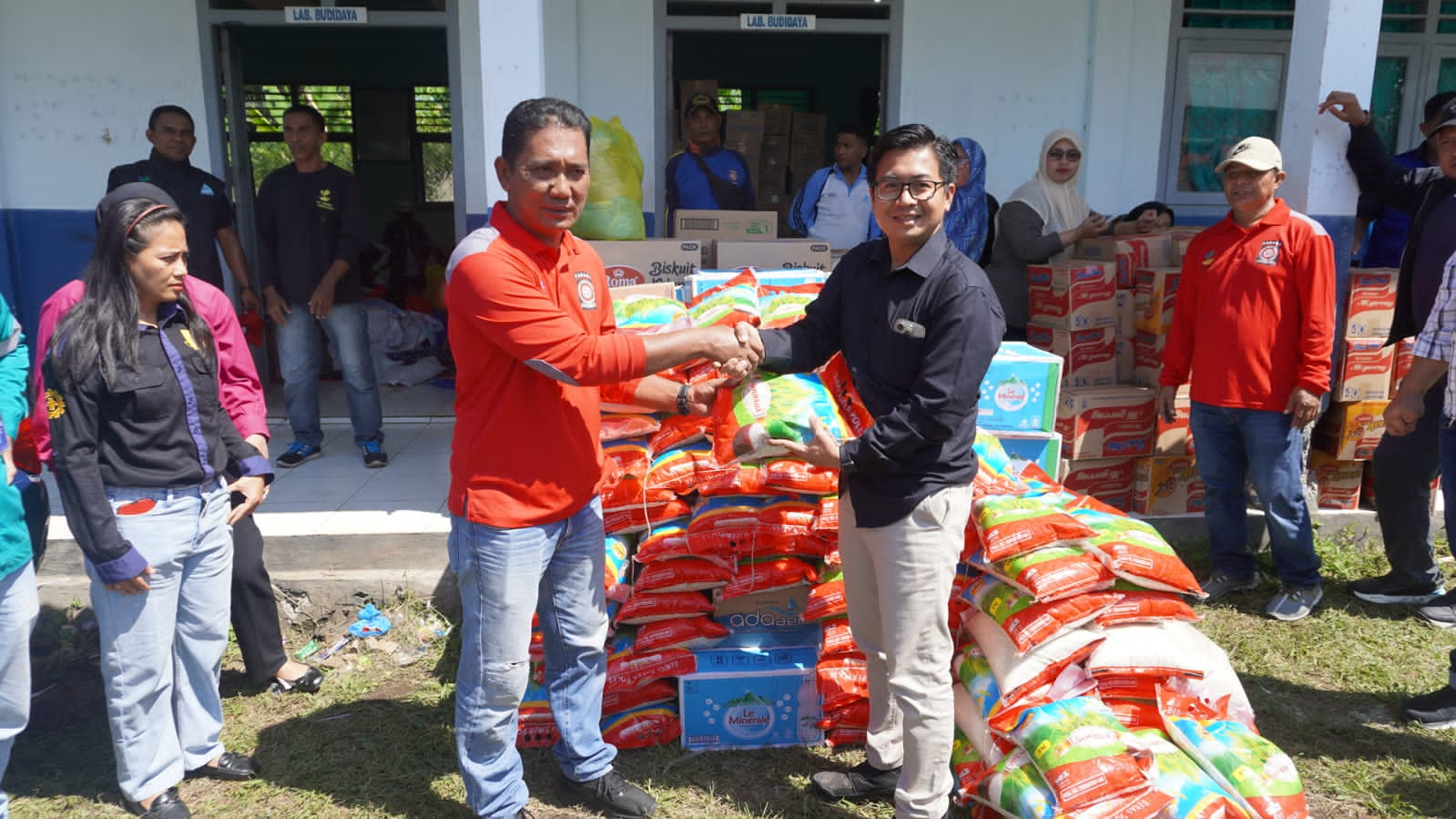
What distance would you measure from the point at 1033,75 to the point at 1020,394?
12.1 ft

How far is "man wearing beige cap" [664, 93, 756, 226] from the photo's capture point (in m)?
5.98

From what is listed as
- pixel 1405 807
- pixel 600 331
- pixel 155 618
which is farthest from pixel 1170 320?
pixel 155 618

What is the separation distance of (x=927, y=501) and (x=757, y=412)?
628mm

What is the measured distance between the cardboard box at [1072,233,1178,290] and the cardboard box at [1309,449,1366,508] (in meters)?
1.24

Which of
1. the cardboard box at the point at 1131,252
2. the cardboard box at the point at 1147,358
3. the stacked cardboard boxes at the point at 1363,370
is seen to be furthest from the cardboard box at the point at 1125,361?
the stacked cardboard boxes at the point at 1363,370

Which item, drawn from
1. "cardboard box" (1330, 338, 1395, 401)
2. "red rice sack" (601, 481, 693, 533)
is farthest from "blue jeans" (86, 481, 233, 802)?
"cardboard box" (1330, 338, 1395, 401)

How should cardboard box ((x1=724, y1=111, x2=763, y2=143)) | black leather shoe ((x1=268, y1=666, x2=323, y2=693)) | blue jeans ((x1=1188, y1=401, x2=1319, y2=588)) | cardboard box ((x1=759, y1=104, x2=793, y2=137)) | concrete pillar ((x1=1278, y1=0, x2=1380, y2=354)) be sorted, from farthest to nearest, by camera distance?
1. cardboard box ((x1=759, y1=104, x2=793, y2=137))
2. cardboard box ((x1=724, y1=111, x2=763, y2=143))
3. concrete pillar ((x1=1278, y1=0, x2=1380, y2=354))
4. blue jeans ((x1=1188, y1=401, x2=1319, y2=588))
5. black leather shoe ((x1=268, y1=666, x2=323, y2=693))

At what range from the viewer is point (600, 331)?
2.80 m

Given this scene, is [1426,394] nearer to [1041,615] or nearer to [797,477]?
[1041,615]

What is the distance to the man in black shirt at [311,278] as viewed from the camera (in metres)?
5.38

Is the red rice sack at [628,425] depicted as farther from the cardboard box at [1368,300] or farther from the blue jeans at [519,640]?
the cardboard box at [1368,300]

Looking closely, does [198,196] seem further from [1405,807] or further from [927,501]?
[1405,807]

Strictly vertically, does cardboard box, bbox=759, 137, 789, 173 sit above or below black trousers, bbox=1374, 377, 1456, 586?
above

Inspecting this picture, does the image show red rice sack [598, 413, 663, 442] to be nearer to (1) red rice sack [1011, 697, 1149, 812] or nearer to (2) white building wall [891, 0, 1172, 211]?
(1) red rice sack [1011, 697, 1149, 812]
